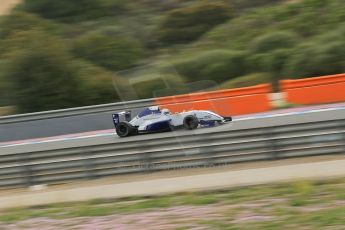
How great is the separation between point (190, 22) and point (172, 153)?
116 feet

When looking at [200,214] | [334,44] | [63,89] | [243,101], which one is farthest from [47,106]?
[200,214]

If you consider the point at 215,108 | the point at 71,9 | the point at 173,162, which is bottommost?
the point at 173,162

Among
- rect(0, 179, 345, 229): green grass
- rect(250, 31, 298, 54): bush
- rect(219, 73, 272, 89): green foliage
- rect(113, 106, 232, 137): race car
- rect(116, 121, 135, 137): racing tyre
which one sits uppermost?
rect(250, 31, 298, 54): bush

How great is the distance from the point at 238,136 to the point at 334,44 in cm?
1641

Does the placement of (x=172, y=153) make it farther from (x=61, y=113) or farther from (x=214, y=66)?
(x=214, y=66)

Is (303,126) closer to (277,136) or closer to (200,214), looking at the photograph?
(277,136)

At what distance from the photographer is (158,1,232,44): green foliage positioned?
147ft

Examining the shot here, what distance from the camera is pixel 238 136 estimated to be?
10.6 meters

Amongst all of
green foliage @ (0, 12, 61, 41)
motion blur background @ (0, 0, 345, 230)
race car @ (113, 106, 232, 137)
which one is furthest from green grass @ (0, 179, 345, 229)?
green foliage @ (0, 12, 61, 41)

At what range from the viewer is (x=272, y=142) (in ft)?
34.5

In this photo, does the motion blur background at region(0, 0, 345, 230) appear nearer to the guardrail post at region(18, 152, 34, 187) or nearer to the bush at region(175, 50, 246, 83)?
the guardrail post at region(18, 152, 34, 187)

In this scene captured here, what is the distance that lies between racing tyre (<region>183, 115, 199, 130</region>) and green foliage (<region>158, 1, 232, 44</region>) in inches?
1342

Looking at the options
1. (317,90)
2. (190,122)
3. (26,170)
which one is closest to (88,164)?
(26,170)

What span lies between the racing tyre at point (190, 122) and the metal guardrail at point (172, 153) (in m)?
0.15
